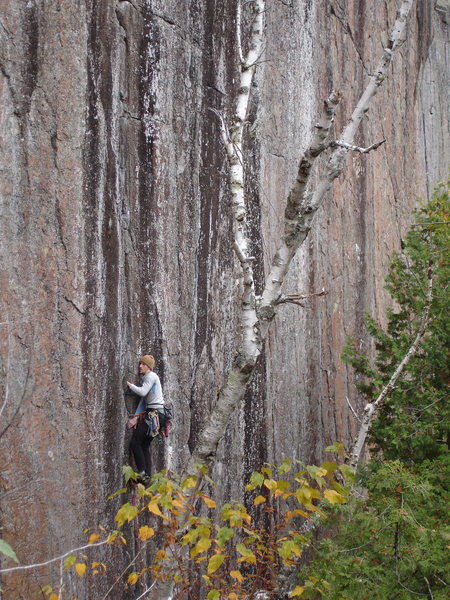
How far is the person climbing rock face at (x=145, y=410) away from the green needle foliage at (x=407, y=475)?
1566mm

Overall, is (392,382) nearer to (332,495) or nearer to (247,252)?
(247,252)

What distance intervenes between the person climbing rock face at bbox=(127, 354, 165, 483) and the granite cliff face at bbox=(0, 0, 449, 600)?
11 cm

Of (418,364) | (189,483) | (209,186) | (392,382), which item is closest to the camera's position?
(189,483)

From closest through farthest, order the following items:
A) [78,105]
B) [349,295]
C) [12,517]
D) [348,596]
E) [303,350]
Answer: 1. [348,596]
2. [12,517]
3. [78,105]
4. [303,350]
5. [349,295]

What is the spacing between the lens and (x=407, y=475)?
505 cm

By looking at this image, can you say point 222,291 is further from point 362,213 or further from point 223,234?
point 362,213

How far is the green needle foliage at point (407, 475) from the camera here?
5102 mm

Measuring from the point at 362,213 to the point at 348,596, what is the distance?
279 inches

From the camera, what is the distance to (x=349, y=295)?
1095 cm

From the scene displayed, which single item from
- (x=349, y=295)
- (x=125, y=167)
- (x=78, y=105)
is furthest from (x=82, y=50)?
(x=349, y=295)

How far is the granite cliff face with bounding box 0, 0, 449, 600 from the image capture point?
5773 mm

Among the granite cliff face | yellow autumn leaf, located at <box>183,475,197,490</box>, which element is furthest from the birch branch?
yellow autumn leaf, located at <box>183,475,197,490</box>

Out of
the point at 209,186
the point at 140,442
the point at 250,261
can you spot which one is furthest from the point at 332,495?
the point at 209,186

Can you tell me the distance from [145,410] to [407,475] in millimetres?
2401
